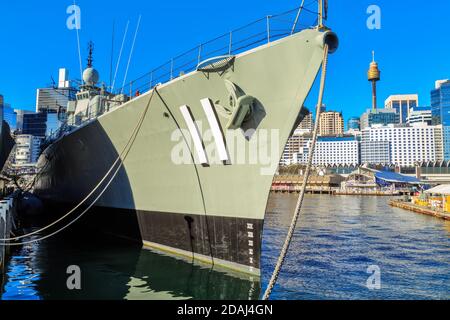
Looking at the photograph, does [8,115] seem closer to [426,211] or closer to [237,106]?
[237,106]

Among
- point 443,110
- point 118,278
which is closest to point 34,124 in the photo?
point 118,278

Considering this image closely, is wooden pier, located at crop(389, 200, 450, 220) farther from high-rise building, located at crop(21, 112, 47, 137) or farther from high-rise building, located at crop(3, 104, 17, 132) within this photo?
high-rise building, located at crop(21, 112, 47, 137)

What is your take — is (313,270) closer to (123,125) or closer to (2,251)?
(123,125)

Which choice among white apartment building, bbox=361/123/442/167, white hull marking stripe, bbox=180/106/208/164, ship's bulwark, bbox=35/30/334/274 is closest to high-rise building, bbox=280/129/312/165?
white apartment building, bbox=361/123/442/167

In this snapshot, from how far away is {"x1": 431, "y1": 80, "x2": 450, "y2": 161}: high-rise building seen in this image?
13760 cm

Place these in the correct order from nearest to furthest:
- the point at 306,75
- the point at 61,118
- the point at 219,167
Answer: the point at 306,75 → the point at 219,167 → the point at 61,118

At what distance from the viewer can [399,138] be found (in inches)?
5492

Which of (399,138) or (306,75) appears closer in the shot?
(306,75)

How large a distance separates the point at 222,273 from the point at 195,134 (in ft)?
12.2

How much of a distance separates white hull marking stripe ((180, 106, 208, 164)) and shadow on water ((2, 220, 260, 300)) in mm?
3039

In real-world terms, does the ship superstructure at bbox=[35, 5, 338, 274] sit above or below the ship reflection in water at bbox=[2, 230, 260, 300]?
above

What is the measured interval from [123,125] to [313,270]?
25.2 ft

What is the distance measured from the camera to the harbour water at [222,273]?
8.17m
